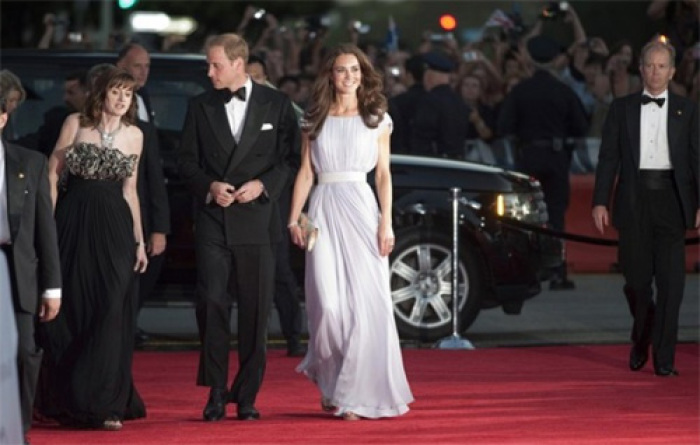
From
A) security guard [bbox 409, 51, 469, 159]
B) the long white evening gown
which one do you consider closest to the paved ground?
security guard [bbox 409, 51, 469, 159]

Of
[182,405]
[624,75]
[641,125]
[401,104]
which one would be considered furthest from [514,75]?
[182,405]

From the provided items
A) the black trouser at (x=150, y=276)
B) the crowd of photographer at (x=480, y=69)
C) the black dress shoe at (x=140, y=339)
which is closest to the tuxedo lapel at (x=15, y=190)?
the black trouser at (x=150, y=276)

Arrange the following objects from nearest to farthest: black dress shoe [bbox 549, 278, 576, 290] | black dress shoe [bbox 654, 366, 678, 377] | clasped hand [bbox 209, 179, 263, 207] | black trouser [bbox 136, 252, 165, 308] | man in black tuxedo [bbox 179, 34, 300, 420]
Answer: clasped hand [bbox 209, 179, 263, 207] < man in black tuxedo [bbox 179, 34, 300, 420] < black dress shoe [bbox 654, 366, 678, 377] < black trouser [bbox 136, 252, 165, 308] < black dress shoe [bbox 549, 278, 576, 290]

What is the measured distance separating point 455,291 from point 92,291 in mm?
4695

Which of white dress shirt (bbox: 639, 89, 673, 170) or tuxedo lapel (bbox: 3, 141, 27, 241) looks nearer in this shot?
tuxedo lapel (bbox: 3, 141, 27, 241)

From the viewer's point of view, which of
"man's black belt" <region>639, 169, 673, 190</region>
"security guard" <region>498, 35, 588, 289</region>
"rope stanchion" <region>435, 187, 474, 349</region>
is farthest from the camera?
"security guard" <region>498, 35, 588, 289</region>

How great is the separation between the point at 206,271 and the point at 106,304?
1.94ft

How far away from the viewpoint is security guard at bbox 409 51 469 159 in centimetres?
1958

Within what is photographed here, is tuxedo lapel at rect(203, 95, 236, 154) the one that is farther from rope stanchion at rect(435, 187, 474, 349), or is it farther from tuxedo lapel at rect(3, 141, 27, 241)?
rope stanchion at rect(435, 187, 474, 349)

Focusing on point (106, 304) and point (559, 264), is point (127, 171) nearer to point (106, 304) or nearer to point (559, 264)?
point (106, 304)

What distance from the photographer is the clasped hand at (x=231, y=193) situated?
12031 mm

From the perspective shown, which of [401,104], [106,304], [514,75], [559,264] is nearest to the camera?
[106,304]

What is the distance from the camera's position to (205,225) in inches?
480

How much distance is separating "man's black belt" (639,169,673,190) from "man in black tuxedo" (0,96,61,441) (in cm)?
523
